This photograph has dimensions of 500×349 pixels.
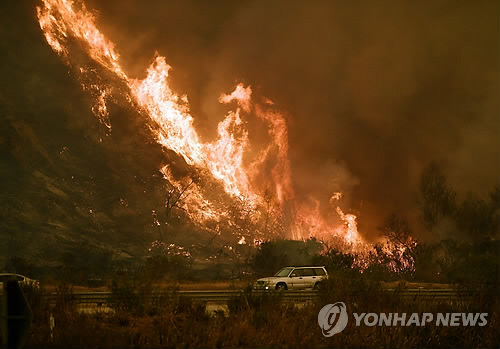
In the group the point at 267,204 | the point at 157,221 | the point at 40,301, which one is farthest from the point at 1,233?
the point at 40,301

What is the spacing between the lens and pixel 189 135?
289 ft

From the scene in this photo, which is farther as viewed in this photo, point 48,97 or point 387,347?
point 48,97

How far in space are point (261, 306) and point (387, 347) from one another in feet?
11.2

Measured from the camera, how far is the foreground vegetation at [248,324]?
37.1 feet

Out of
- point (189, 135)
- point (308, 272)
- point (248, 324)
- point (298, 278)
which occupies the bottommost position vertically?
point (248, 324)

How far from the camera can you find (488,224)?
54938mm

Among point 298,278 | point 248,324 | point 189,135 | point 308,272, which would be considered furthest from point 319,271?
point 189,135

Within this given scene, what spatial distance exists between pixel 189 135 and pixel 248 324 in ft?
254

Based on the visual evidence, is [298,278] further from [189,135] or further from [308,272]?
[189,135]

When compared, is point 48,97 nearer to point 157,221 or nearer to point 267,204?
point 157,221

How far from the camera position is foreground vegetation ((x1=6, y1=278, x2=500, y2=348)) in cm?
1131

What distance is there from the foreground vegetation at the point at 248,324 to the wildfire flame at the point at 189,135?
223 ft

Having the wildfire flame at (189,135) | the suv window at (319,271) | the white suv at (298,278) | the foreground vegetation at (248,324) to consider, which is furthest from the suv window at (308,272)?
the wildfire flame at (189,135)

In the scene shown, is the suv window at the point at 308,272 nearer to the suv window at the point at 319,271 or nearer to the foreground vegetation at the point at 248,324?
the suv window at the point at 319,271
